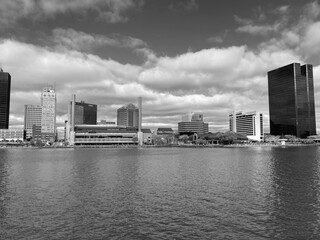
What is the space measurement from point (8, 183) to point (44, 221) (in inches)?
1137

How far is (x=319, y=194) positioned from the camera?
42406 mm

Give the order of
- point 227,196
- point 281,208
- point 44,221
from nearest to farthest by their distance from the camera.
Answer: point 44,221 → point 281,208 → point 227,196

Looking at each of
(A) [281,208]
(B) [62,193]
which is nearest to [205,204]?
(A) [281,208]

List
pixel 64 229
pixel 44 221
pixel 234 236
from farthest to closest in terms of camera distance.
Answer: pixel 44 221
pixel 64 229
pixel 234 236

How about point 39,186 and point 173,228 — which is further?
point 39,186

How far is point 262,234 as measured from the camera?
26.2 meters

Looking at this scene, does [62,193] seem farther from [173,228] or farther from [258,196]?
[258,196]

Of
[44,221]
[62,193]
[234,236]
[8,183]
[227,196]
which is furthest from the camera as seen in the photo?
[8,183]

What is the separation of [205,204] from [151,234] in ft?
40.1

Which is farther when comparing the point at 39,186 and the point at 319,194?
the point at 39,186

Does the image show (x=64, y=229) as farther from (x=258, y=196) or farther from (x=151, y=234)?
(x=258, y=196)

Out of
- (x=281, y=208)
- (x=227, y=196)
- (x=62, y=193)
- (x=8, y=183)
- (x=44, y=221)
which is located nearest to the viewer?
(x=44, y=221)

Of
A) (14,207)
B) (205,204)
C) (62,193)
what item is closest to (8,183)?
(62,193)

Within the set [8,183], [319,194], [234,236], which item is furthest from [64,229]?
[319,194]
